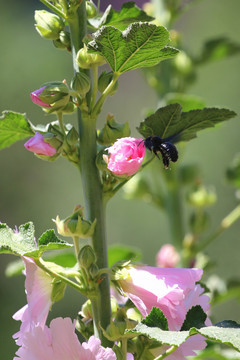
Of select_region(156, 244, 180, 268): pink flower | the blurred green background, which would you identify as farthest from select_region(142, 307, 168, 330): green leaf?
the blurred green background

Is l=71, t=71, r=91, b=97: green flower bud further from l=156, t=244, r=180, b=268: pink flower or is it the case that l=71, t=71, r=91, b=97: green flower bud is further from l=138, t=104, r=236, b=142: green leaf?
l=156, t=244, r=180, b=268: pink flower

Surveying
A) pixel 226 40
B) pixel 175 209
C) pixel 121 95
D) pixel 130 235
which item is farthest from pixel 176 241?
pixel 121 95

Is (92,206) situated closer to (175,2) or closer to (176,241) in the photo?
(176,241)

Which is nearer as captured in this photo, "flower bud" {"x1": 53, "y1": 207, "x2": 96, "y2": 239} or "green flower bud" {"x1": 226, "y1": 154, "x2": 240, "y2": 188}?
"flower bud" {"x1": 53, "y1": 207, "x2": 96, "y2": 239}

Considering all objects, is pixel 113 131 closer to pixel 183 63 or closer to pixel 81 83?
pixel 81 83

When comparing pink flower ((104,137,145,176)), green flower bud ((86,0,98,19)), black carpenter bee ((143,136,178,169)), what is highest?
green flower bud ((86,0,98,19))

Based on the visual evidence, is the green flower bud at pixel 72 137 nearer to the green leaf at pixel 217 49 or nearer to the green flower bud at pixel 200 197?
the green flower bud at pixel 200 197
